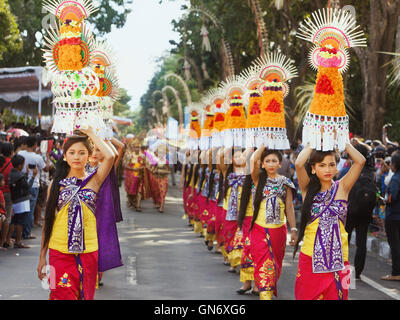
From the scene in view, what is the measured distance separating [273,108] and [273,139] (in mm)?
464

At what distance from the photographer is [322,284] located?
18.6 feet

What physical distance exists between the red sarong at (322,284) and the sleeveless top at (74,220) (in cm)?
186

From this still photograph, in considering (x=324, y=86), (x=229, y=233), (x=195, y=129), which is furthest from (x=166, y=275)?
(x=195, y=129)

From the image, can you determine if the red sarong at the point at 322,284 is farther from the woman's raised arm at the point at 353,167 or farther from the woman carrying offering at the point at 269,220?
the woman carrying offering at the point at 269,220

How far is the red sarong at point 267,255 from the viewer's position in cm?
730

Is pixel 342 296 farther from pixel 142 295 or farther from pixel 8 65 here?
pixel 8 65

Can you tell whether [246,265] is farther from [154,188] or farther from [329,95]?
[154,188]

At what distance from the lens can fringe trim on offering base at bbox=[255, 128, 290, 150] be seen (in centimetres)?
796

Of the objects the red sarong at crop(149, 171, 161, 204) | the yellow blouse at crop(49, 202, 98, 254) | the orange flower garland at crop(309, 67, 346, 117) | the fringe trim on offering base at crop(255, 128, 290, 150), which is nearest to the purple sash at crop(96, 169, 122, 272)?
the yellow blouse at crop(49, 202, 98, 254)

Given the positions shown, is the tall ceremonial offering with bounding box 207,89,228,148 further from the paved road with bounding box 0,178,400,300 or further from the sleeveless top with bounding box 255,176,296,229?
the sleeveless top with bounding box 255,176,296,229

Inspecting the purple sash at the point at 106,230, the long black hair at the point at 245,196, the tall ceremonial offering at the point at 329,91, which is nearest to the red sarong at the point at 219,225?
the long black hair at the point at 245,196

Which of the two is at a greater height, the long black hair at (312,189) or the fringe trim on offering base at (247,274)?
the long black hair at (312,189)

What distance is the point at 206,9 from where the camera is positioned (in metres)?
26.8

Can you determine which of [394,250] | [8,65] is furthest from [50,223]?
[8,65]
